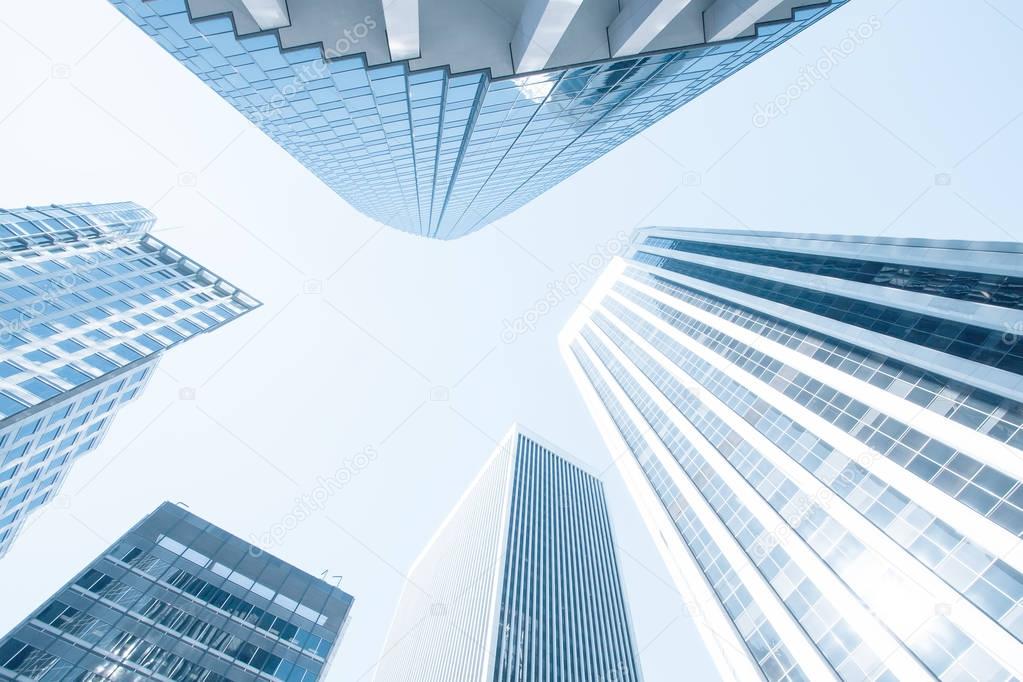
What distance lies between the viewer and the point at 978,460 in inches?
1187

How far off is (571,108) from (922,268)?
38.4m

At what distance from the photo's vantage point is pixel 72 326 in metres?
43.4

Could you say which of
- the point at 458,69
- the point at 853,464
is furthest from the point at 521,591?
the point at 458,69

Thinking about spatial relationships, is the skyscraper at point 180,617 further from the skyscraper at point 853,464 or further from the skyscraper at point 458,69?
the skyscraper at point 853,464

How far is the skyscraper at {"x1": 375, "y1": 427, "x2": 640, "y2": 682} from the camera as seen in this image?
71.7 meters

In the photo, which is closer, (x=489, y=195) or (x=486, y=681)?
(x=489, y=195)

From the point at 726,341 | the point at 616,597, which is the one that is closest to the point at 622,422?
the point at 726,341

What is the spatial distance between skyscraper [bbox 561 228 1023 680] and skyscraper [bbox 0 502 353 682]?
34.5 m

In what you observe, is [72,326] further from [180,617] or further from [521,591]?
[521,591]

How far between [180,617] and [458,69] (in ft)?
107

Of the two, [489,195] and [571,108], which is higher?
[571,108]

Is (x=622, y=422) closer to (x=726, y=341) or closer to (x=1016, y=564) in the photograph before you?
(x=726, y=341)

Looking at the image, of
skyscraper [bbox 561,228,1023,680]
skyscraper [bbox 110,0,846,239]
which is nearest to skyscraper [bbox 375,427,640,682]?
skyscraper [bbox 561,228,1023,680]

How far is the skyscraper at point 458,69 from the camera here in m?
11.9
